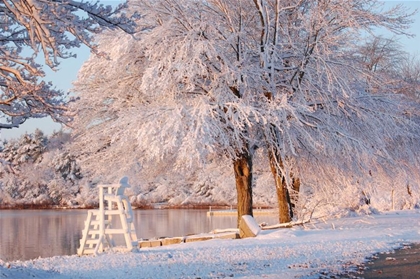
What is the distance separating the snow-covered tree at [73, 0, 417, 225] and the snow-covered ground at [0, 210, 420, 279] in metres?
3.24

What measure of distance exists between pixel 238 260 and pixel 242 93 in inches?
305

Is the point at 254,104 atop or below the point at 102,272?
atop

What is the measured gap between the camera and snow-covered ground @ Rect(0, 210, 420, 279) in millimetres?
9398

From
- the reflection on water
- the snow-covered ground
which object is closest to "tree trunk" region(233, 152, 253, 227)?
the snow-covered ground

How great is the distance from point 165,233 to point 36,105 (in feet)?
66.6

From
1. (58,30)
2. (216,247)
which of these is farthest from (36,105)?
(216,247)

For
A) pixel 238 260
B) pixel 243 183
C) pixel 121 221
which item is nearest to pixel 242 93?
pixel 243 183

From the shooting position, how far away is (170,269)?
9.84 meters

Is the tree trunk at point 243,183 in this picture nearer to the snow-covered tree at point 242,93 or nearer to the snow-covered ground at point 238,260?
the snow-covered tree at point 242,93

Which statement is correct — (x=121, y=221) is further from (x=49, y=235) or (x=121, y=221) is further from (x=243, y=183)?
(x=49, y=235)

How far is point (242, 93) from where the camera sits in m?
17.7

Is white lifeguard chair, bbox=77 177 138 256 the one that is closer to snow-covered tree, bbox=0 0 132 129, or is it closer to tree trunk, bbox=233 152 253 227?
snow-covered tree, bbox=0 0 132 129

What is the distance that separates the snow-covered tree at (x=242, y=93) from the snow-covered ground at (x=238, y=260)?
3.24 metres

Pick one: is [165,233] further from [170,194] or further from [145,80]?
[170,194]
